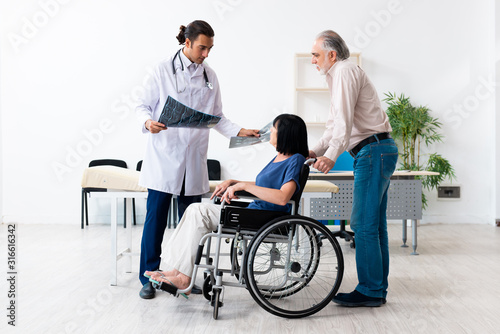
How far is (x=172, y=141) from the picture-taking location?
2.48 meters

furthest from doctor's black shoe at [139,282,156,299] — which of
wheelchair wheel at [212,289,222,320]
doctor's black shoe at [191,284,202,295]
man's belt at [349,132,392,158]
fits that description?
man's belt at [349,132,392,158]

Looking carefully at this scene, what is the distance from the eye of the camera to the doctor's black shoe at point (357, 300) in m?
2.31

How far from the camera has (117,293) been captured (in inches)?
102

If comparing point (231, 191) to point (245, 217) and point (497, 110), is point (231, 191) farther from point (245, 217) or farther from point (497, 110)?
point (497, 110)

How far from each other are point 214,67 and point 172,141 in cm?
318

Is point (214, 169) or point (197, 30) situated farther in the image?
point (214, 169)

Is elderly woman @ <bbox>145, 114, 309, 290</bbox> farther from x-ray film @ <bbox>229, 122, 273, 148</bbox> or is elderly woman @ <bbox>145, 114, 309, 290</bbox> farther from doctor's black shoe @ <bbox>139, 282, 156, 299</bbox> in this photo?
doctor's black shoe @ <bbox>139, 282, 156, 299</bbox>

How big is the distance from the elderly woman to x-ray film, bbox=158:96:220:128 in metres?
0.33

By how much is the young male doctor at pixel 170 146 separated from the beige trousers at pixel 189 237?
332 mm

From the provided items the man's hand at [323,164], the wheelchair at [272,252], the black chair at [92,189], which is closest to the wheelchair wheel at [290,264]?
the wheelchair at [272,252]

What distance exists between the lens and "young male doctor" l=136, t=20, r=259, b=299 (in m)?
2.46

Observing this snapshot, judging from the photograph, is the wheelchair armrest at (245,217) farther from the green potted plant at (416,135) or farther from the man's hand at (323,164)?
the green potted plant at (416,135)

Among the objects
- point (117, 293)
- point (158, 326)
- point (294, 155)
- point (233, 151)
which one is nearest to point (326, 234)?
point (294, 155)

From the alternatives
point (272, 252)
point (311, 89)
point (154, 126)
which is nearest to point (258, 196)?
point (272, 252)
